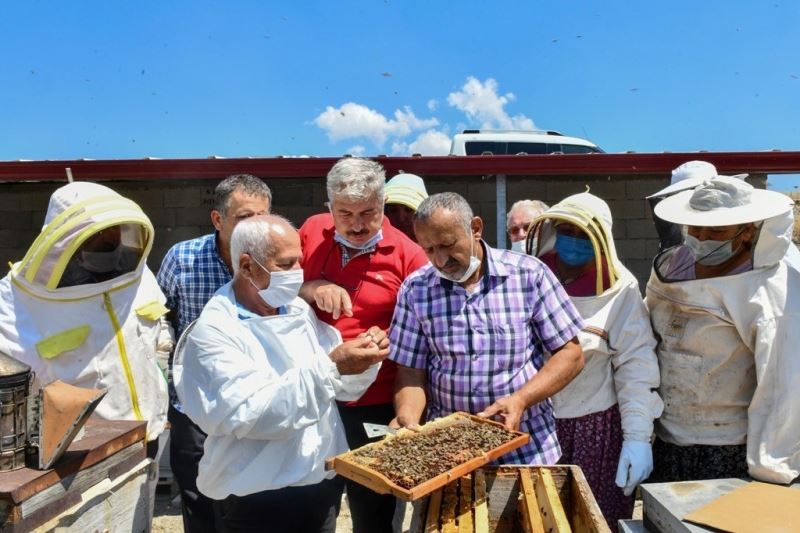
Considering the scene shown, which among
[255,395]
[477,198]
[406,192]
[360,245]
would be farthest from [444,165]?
[255,395]

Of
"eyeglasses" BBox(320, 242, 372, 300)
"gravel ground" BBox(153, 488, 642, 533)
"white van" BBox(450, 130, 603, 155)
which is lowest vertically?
"gravel ground" BBox(153, 488, 642, 533)

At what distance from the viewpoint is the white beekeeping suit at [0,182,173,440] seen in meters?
2.54

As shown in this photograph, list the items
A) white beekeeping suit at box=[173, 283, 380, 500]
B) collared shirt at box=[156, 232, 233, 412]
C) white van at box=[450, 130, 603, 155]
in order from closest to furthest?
1. white beekeeping suit at box=[173, 283, 380, 500]
2. collared shirt at box=[156, 232, 233, 412]
3. white van at box=[450, 130, 603, 155]

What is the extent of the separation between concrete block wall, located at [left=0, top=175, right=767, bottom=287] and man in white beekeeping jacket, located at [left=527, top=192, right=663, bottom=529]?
4068 millimetres

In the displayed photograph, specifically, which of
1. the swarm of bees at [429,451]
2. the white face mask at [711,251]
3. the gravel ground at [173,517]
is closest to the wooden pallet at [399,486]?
the swarm of bees at [429,451]

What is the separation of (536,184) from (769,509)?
542 cm

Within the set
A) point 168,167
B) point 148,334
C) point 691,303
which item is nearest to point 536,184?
point 168,167

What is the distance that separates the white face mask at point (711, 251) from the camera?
257cm

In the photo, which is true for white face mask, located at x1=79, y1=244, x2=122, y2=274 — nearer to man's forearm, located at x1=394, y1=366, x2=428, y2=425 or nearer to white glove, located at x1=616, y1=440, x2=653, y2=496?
man's forearm, located at x1=394, y1=366, x2=428, y2=425

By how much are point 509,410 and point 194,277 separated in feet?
6.30

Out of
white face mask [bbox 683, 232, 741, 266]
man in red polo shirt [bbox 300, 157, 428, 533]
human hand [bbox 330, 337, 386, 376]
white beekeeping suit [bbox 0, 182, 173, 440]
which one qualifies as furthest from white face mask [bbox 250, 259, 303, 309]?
white face mask [bbox 683, 232, 741, 266]

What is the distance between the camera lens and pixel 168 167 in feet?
22.2

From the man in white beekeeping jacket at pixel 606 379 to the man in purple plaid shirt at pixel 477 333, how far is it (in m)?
0.29

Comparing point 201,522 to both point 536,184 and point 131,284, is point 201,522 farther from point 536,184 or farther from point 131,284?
point 536,184
